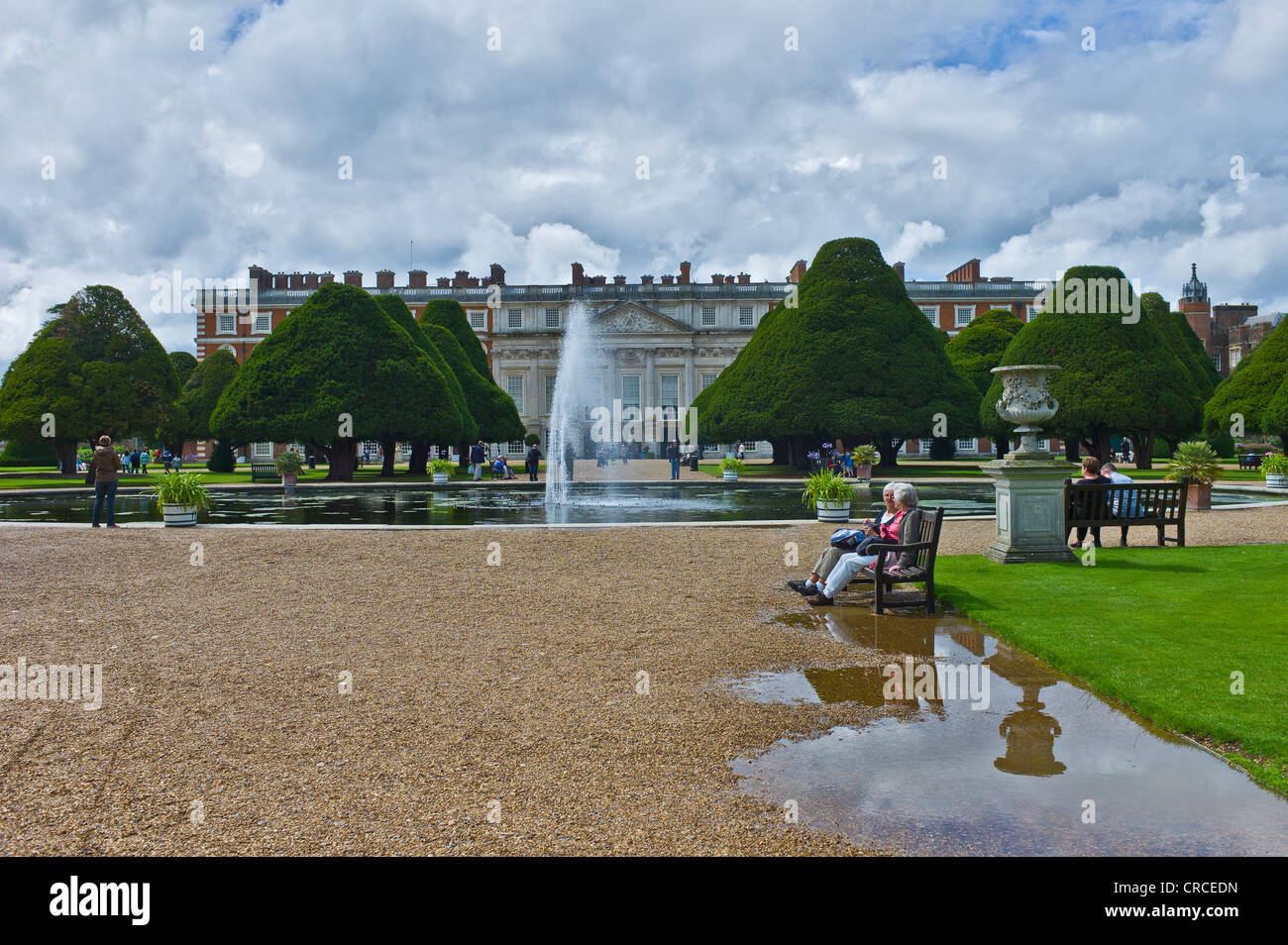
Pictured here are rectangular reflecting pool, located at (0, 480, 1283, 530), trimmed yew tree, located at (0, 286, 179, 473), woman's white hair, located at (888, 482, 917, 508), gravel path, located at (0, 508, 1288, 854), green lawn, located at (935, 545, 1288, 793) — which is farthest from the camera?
trimmed yew tree, located at (0, 286, 179, 473)

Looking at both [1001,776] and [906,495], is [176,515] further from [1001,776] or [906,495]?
[1001,776]

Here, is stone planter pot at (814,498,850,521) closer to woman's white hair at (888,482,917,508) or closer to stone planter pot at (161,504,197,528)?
woman's white hair at (888,482,917,508)

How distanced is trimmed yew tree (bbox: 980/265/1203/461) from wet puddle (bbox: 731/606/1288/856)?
100.0ft

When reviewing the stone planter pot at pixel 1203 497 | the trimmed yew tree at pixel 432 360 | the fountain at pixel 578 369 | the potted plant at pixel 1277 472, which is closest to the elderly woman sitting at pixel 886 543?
the stone planter pot at pixel 1203 497

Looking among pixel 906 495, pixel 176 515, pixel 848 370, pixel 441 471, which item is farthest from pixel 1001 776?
pixel 848 370

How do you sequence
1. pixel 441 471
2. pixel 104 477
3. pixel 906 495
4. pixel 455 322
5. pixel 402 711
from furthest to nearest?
pixel 455 322
pixel 441 471
pixel 104 477
pixel 906 495
pixel 402 711

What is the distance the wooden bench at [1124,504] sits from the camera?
11.1m

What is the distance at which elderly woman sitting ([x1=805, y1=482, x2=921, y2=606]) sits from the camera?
25.9 feet

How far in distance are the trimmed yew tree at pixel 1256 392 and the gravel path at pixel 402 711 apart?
3010cm

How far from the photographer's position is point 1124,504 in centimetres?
1134

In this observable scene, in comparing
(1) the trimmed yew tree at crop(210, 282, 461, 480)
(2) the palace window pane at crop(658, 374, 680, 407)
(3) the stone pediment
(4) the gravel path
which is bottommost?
(4) the gravel path

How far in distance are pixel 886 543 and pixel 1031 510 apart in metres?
3.00

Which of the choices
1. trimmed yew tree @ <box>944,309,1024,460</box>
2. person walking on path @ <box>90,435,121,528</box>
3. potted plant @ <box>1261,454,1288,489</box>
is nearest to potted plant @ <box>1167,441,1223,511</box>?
potted plant @ <box>1261,454,1288,489</box>
